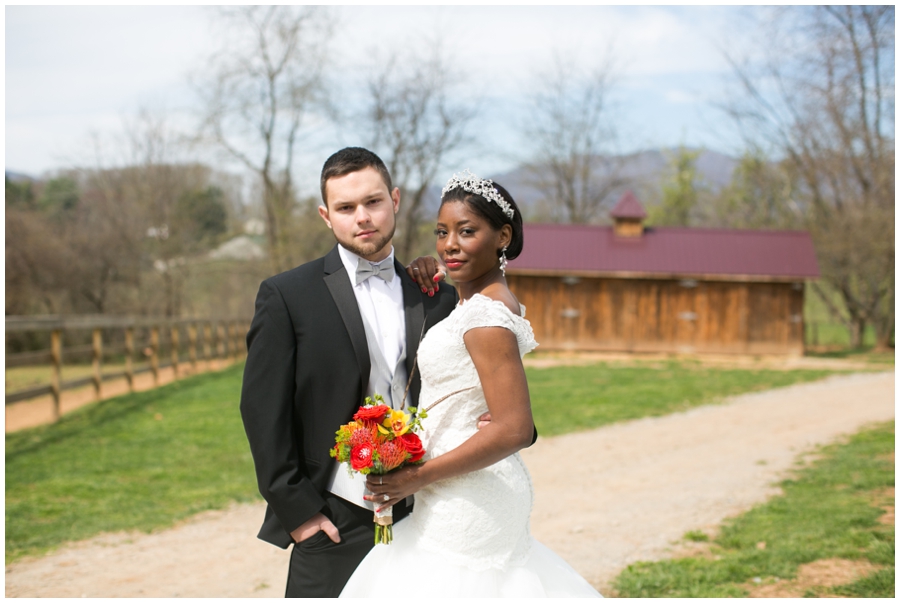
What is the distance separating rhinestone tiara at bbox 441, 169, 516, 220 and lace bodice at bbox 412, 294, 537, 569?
0.33m

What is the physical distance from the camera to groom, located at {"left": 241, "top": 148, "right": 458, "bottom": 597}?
259cm

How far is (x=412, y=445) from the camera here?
92.0 inches

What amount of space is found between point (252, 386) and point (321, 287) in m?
0.43

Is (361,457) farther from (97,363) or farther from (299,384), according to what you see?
(97,363)

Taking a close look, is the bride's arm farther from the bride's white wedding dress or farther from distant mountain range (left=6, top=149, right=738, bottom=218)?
distant mountain range (left=6, top=149, right=738, bottom=218)

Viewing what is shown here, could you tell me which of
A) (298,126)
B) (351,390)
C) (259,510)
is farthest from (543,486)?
(298,126)

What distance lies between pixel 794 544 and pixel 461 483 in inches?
163

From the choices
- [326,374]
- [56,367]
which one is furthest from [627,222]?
[326,374]

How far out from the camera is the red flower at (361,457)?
2.28m

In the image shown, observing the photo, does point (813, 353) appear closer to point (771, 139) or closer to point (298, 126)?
point (771, 139)

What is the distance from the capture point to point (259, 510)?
279 inches

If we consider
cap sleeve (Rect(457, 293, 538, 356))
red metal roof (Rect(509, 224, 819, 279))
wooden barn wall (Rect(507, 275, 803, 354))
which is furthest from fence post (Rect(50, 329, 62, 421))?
red metal roof (Rect(509, 224, 819, 279))

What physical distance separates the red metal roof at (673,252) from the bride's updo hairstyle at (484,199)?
70.6 feet

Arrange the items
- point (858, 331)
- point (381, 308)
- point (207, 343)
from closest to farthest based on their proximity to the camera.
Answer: point (381, 308) < point (207, 343) < point (858, 331)
